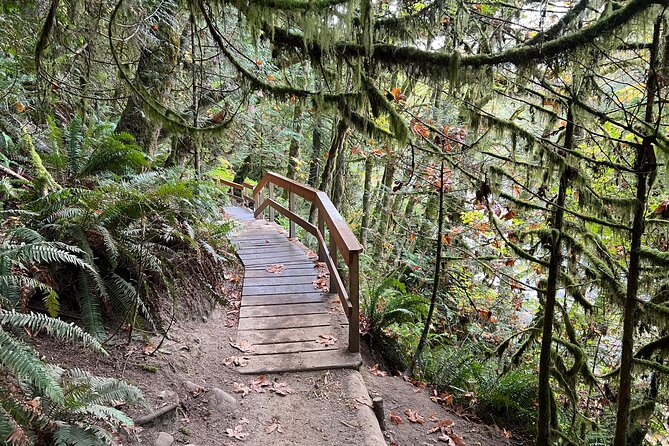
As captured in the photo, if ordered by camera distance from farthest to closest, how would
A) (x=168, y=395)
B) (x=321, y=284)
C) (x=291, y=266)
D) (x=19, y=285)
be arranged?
(x=291, y=266)
(x=321, y=284)
(x=168, y=395)
(x=19, y=285)

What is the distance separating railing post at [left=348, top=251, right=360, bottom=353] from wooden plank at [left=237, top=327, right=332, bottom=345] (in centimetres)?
24

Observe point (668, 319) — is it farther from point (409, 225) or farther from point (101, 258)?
point (409, 225)

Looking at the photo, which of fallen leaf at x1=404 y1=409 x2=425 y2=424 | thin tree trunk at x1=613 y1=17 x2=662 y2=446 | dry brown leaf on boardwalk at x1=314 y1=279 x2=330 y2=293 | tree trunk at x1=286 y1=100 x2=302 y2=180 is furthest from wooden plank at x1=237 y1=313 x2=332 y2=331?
tree trunk at x1=286 y1=100 x2=302 y2=180

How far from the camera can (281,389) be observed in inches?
153

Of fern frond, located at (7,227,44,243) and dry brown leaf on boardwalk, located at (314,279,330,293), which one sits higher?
fern frond, located at (7,227,44,243)

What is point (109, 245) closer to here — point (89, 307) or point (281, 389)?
point (89, 307)

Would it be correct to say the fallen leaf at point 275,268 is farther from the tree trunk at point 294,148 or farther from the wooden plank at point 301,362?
the tree trunk at point 294,148

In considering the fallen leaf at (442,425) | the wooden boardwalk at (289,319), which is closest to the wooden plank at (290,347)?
the wooden boardwalk at (289,319)

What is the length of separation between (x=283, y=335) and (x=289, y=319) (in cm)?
38

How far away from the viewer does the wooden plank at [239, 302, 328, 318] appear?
5273mm

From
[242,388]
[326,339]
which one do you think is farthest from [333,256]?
[242,388]

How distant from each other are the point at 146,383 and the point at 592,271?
4.48m

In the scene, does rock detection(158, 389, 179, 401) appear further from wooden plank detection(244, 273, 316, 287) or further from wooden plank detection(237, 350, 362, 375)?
wooden plank detection(244, 273, 316, 287)

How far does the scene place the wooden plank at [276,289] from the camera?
232 inches
